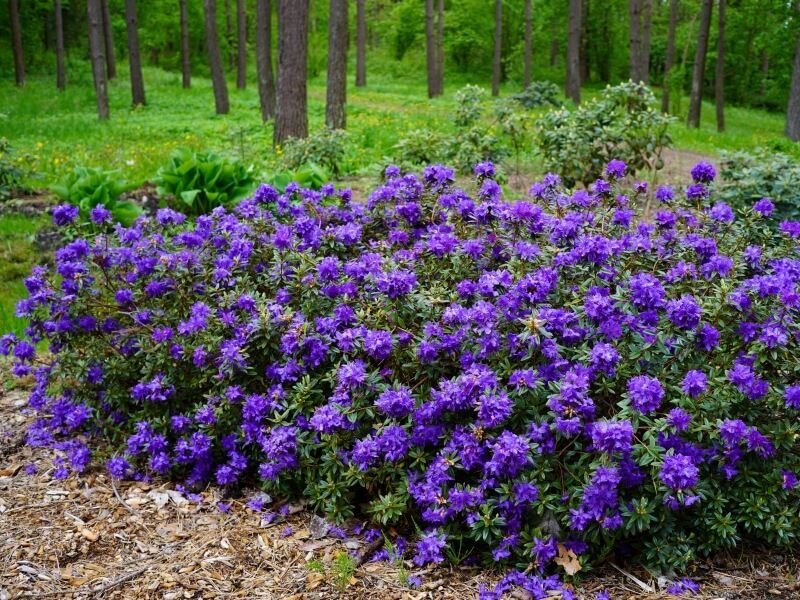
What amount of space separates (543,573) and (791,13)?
24548 millimetres

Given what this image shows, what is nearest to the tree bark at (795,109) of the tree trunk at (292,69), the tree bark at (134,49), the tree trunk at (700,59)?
the tree trunk at (700,59)

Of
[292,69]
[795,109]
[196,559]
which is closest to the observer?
[196,559]

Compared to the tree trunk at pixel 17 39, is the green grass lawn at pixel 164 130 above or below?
below

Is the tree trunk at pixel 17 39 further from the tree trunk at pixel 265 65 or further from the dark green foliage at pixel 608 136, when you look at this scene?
the dark green foliage at pixel 608 136

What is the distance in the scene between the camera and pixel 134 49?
21000mm

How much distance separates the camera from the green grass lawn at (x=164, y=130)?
9328mm

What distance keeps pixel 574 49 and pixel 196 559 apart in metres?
22.2

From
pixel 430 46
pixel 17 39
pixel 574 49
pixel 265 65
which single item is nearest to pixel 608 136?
pixel 265 65

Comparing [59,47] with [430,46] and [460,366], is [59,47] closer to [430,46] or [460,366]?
[430,46]

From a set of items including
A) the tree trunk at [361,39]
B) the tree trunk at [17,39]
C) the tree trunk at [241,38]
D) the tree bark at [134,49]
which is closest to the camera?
the tree bark at [134,49]

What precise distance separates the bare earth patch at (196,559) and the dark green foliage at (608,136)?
5.03m

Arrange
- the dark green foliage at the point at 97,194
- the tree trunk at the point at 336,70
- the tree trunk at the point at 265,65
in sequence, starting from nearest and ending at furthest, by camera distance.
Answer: the dark green foliage at the point at 97,194 < the tree trunk at the point at 336,70 < the tree trunk at the point at 265,65

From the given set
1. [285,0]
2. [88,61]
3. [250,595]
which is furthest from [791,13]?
[88,61]

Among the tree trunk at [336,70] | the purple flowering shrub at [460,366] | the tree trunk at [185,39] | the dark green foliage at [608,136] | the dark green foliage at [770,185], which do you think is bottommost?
the purple flowering shrub at [460,366]
